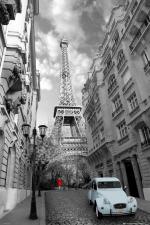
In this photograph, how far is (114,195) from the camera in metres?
10.1

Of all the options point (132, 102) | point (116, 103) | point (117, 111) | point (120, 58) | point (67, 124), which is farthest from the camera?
point (67, 124)

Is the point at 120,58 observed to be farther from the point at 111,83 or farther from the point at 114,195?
the point at 114,195

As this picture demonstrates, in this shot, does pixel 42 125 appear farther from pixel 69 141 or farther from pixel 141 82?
pixel 69 141

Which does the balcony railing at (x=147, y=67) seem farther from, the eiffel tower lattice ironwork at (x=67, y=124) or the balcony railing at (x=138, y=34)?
the eiffel tower lattice ironwork at (x=67, y=124)

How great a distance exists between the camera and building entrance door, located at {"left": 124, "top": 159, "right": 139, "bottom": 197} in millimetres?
17714

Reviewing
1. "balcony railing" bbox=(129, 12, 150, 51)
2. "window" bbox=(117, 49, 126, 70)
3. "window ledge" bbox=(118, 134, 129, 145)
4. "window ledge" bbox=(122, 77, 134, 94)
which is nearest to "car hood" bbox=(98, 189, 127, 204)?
"window ledge" bbox=(118, 134, 129, 145)

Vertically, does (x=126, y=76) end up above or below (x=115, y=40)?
below

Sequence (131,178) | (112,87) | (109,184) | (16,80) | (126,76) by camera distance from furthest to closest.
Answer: (112,87), (126,76), (131,178), (109,184), (16,80)

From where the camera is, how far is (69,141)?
52781mm

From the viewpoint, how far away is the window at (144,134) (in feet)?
51.3

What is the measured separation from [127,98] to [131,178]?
8613mm

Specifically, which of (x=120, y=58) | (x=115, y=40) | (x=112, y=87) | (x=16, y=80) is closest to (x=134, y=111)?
(x=112, y=87)

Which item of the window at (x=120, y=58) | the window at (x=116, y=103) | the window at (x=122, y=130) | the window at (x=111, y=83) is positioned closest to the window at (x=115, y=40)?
the window at (x=120, y=58)

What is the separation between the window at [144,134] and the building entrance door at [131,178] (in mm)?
3914
